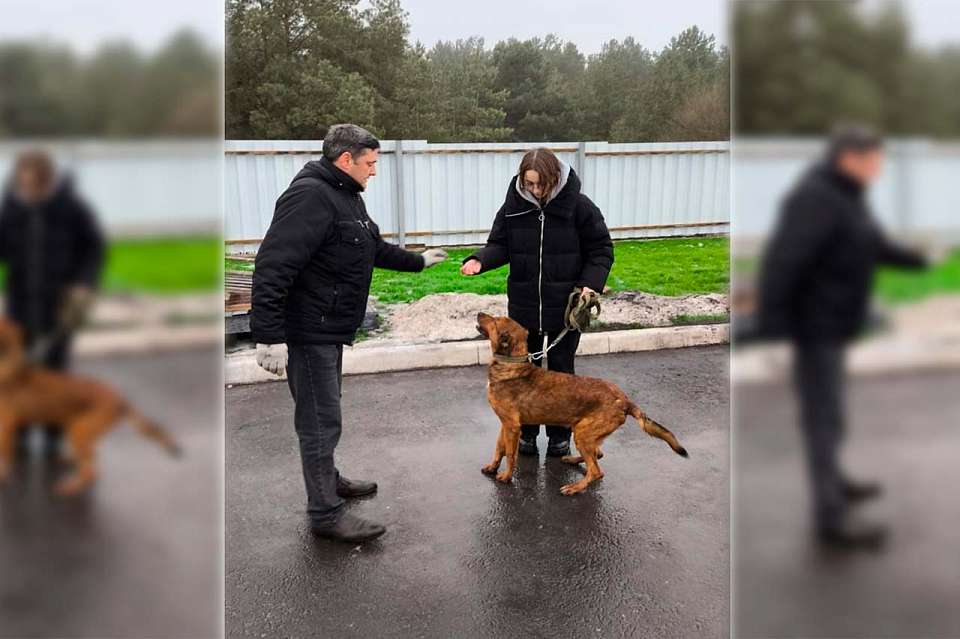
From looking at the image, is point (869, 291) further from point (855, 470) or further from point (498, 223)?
point (498, 223)

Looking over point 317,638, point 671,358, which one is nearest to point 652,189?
point 671,358

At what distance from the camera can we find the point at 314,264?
3.58 metres

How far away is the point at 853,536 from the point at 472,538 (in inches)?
122

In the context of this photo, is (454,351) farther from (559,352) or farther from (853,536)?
(853,536)

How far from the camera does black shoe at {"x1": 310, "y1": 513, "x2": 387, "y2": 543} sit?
370 cm

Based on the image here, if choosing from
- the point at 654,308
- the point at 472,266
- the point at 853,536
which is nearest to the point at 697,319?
the point at 654,308

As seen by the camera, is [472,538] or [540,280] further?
[540,280]

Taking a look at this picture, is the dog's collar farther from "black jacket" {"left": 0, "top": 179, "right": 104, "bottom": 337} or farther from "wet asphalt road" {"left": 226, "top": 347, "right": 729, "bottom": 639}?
"black jacket" {"left": 0, "top": 179, "right": 104, "bottom": 337}

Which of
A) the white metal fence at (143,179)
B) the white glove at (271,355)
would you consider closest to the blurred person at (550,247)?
the white glove at (271,355)

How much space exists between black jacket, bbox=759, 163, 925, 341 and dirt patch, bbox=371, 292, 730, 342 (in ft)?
21.9

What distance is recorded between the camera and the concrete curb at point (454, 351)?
6.57 meters

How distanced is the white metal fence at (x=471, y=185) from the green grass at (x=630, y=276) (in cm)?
55

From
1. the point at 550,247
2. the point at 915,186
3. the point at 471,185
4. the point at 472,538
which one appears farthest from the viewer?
the point at 471,185

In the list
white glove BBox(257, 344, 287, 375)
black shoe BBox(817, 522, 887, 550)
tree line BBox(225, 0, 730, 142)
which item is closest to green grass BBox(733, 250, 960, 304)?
black shoe BBox(817, 522, 887, 550)
